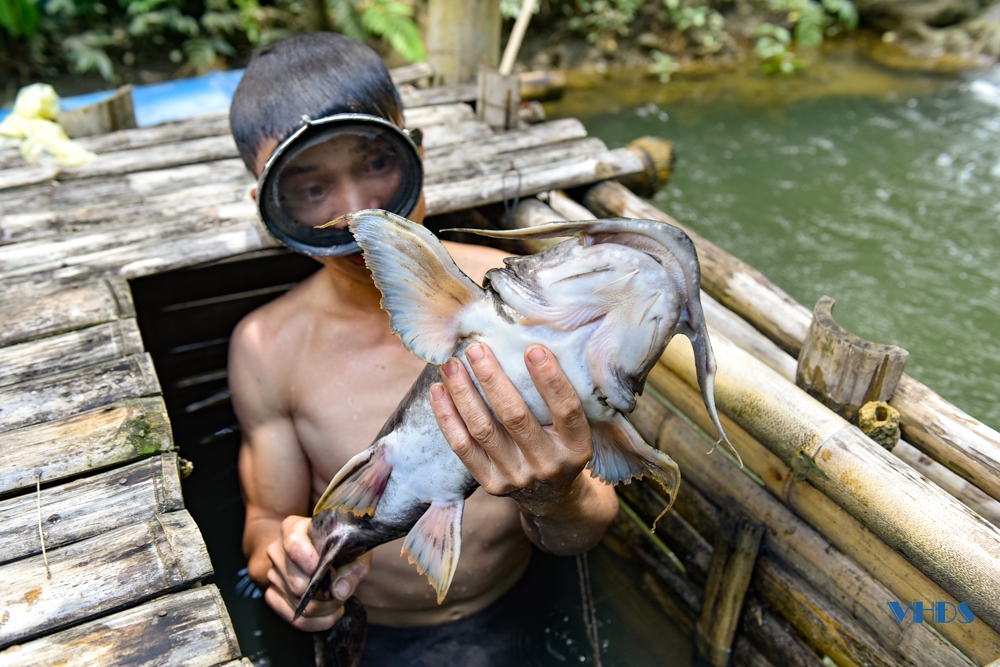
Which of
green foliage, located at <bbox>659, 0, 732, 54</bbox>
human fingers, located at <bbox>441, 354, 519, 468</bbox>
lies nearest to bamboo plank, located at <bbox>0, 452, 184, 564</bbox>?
human fingers, located at <bbox>441, 354, 519, 468</bbox>

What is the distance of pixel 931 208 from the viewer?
7430mm

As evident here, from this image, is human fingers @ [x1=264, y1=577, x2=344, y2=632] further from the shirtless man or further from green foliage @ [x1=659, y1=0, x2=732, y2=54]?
green foliage @ [x1=659, y1=0, x2=732, y2=54]

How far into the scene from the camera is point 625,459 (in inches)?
73.7

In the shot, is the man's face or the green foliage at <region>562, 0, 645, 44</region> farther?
the green foliage at <region>562, 0, 645, 44</region>

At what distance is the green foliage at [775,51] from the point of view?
11016 millimetres

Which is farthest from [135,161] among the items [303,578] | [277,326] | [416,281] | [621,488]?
[621,488]

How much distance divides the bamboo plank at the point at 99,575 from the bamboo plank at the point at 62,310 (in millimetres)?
947

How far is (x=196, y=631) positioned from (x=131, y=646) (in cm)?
13

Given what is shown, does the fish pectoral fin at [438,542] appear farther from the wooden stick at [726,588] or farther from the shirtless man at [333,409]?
the wooden stick at [726,588]

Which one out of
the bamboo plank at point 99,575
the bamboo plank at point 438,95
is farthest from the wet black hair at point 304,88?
the bamboo plank at point 438,95

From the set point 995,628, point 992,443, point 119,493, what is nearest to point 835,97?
point 992,443

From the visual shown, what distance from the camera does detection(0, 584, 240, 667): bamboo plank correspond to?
1.58 m

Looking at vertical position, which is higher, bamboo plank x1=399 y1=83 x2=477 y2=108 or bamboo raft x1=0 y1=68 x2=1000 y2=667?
bamboo plank x1=399 y1=83 x2=477 y2=108

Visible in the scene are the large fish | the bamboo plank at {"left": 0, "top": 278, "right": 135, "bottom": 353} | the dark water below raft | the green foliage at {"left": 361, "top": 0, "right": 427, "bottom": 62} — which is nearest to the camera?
the large fish
